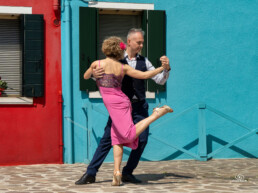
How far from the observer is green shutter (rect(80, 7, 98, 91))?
28.1 feet

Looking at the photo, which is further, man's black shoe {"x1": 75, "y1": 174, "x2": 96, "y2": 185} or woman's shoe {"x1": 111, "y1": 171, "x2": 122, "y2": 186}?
man's black shoe {"x1": 75, "y1": 174, "x2": 96, "y2": 185}

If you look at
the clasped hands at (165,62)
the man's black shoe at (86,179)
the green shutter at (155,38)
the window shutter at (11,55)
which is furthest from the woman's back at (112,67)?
the window shutter at (11,55)

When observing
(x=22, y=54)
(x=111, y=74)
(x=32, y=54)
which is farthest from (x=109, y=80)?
(x=22, y=54)

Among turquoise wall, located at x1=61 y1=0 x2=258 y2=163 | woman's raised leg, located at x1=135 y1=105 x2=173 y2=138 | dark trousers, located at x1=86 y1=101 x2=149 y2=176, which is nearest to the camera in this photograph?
woman's raised leg, located at x1=135 y1=105 x2=173 y2=138

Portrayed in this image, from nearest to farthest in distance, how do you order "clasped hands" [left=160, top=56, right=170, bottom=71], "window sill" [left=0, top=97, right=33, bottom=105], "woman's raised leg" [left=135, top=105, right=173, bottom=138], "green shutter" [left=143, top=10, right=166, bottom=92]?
"clasped hands" [left=160, top=56, right=170, bottom=71]
"woman's raised leg" [left=135, top=105, right=173, bottom=138]
"window sill" [left=0, top=97, right=33, bottom=105]
"green shutter" [left=143, top=10, right=166, bottom=92]

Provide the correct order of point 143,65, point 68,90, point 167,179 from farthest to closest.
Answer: point 68,90
point 167,179
point 143,65

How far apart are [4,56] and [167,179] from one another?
11.6 feet

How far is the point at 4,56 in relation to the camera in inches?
336

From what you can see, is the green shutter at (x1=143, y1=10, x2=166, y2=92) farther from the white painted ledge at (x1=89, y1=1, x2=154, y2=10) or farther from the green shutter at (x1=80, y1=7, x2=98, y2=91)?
the green shutter at (x1=80, y1=7, x2=98, y2=91)

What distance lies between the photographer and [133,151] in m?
6.17

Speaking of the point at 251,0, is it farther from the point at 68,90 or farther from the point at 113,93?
the point at 113,93

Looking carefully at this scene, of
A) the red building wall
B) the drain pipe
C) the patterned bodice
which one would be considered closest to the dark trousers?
the patterned bodice

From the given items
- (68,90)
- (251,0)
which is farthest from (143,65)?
(251,0)

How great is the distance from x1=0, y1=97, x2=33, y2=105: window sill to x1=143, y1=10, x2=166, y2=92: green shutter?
77.6 inches
